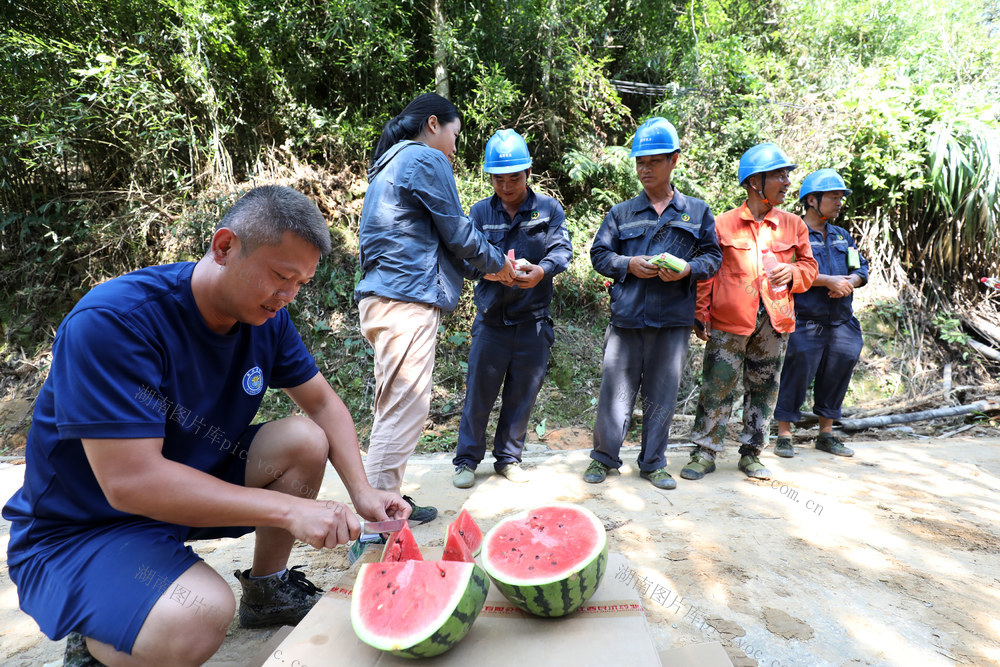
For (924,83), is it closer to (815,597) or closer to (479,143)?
(479,143)

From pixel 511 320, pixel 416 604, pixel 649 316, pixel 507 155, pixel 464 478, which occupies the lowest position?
pixel 464 478

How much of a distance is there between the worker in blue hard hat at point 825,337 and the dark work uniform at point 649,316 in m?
1.48

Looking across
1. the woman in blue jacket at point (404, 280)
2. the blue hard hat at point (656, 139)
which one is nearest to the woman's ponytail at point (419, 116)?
the woman in blue jacket at point (404, 280)

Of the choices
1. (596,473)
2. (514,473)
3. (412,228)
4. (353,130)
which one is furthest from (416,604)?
(353,130)

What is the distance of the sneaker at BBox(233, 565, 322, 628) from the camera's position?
2.08 meters

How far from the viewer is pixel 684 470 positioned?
12.7ft

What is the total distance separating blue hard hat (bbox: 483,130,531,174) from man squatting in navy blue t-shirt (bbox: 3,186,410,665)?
7.05 feet

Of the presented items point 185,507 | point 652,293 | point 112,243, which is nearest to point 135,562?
point 185,507

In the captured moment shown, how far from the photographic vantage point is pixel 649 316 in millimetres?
3637

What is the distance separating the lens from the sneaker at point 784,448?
4.46 m

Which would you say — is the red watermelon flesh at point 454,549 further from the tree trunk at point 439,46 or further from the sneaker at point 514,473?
the tree trunk at point 439,46

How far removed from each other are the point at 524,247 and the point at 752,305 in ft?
5.30

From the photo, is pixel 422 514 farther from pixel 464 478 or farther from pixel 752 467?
pixel 752 467

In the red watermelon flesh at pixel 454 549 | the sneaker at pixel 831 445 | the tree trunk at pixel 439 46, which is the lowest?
the sneaker at pixel 831 445
